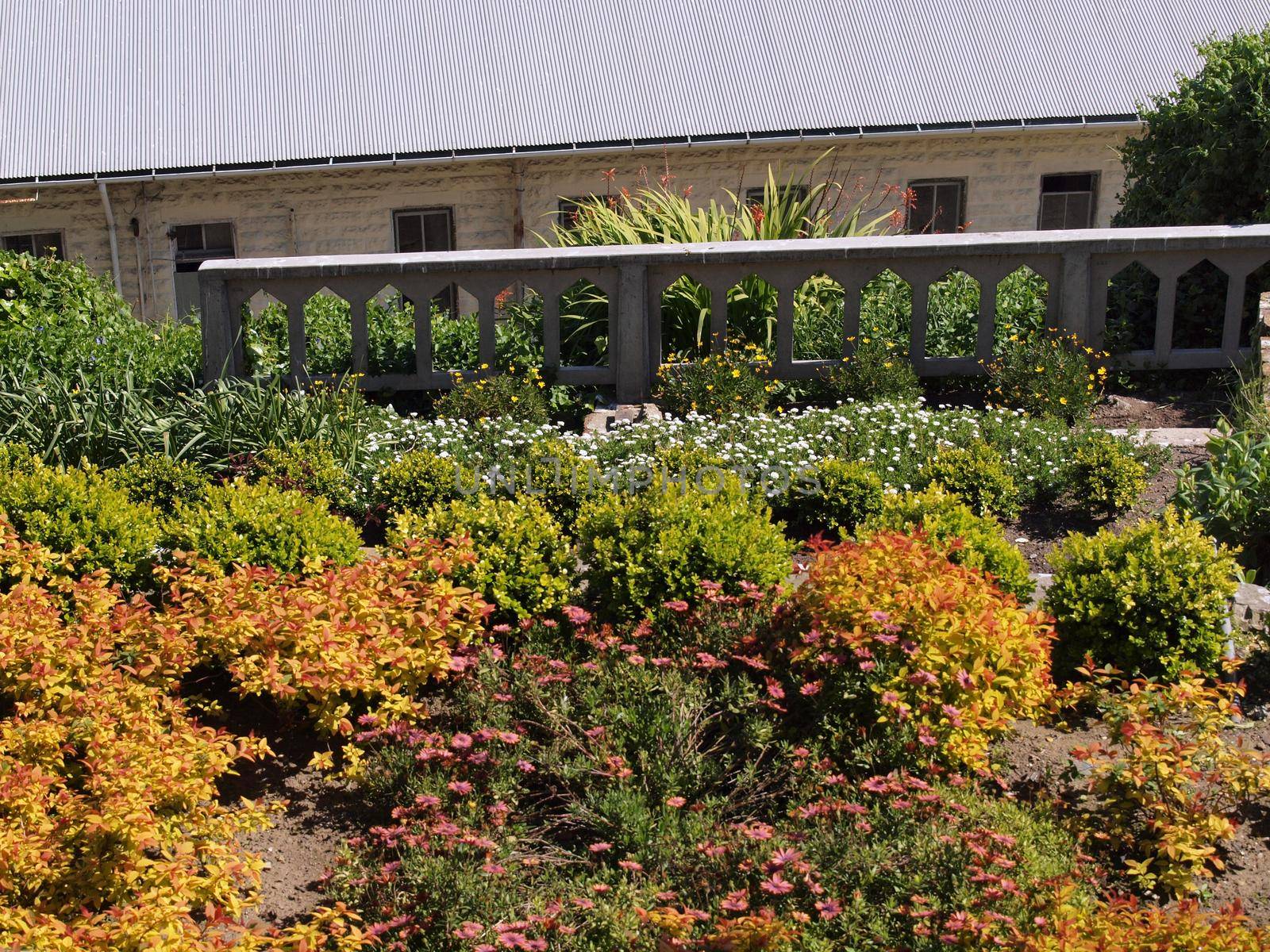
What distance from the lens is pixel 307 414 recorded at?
8.29 meters

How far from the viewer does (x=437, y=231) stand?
16391 mm

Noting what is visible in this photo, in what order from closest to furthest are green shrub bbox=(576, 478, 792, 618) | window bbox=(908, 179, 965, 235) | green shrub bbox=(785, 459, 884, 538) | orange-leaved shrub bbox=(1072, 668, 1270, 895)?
1. orange-leaved shrub bbox=(1072, 668, 1270, 895)
2. green shrub bbox=(576, 478, 792, 618)
3. green shrub bbox=(785, 459, 884, 538)
4. window bbox=(908, 179, 965, 235)

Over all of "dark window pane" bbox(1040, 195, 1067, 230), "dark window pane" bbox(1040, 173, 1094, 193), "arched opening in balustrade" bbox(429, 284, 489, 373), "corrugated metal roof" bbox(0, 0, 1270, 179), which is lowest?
"arched opening in balustrade" bbox(429, 284, 489, 373)

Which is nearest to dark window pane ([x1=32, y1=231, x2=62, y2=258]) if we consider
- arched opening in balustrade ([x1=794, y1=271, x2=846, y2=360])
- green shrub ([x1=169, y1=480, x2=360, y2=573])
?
arched opening in balustrade ([x1=794, y1=271, x2=846, y2=360])

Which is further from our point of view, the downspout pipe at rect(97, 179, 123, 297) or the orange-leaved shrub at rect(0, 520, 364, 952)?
the downspout pipe at rect(97, 179, 123, 297)

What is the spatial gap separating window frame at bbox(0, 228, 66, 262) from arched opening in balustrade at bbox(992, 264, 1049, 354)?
10354 millimetres

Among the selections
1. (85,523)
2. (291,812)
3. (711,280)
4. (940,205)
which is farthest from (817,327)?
(940,205)

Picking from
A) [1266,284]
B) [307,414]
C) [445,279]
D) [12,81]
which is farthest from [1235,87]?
[12,81]

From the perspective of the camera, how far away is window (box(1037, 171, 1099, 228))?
16.5 metres

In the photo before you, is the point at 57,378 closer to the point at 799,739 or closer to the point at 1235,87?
the point at 799,739

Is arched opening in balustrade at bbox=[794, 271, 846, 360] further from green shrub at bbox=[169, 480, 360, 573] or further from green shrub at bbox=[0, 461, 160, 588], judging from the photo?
green shrub at bbox=[0, 461, 160, 588]

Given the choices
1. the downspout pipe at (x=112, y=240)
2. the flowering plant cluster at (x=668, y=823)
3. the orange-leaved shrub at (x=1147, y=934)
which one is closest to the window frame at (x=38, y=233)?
the downspout pipe at (x=112, y=240)

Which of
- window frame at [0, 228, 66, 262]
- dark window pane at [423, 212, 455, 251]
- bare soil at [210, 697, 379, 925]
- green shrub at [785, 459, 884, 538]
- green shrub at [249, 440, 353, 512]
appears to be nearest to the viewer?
bare soil at [210, 697, 379, 925]

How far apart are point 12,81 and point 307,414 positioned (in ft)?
32.9
